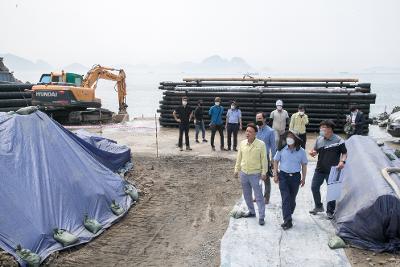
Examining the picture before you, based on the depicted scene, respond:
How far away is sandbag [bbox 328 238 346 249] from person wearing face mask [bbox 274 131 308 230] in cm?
85

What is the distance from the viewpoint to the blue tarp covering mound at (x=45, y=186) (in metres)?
6.24

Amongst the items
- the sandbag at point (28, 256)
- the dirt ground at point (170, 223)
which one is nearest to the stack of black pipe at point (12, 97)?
the dirt ground at point (170, 223)

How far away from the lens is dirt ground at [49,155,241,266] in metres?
6.34

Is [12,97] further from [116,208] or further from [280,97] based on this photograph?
[116,208]

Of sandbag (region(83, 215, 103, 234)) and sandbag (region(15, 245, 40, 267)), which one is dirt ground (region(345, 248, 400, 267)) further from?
sandbag (region(15, 245, 40, 267))

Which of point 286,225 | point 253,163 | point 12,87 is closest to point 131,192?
point 253,163

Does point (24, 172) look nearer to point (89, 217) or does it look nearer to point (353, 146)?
point (89, 217)

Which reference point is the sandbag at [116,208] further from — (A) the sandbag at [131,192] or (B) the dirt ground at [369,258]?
(B) the dirt ground at [369,258]

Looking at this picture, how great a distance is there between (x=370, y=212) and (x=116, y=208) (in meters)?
4.59

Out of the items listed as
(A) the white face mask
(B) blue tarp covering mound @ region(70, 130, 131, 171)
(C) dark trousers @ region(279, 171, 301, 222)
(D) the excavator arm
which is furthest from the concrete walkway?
(D) the excavator arm

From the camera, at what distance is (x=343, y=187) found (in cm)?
755

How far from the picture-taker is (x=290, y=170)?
6.92 metres

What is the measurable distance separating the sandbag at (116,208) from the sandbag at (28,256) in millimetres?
2212

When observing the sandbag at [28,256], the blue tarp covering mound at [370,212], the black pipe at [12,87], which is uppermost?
the black pipe at [12,87]
